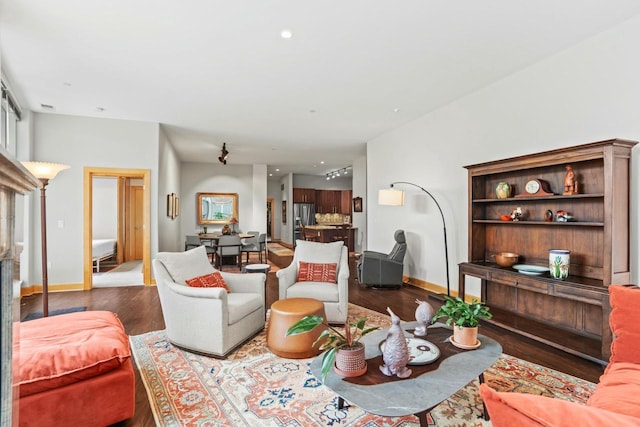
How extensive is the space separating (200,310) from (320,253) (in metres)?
1.68

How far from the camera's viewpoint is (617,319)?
6.27 feet

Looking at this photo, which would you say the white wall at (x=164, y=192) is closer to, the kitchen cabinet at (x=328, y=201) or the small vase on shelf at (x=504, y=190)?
the small vase on shelf at (x=504, y=190)

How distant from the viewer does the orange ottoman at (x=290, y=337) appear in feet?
9.21

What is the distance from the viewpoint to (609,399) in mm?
1465

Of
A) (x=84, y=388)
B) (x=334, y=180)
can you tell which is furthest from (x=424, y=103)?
(x=334, y=180)

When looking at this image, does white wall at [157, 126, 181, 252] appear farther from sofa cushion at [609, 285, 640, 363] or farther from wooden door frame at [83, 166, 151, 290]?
sofa cushion at [609, 285, 640, 363]

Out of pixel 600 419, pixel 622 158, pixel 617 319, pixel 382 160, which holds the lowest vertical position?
pixel 617 319

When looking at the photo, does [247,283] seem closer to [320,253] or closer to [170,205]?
[320,253]

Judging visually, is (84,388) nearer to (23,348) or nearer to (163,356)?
(23,348)

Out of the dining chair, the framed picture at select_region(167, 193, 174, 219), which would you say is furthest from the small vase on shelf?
the framed picture at select_region(167, 193, 174, 219)

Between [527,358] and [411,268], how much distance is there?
121 inches

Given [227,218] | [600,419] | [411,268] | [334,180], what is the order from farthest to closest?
[334,180] < [227,218] < [411,268] < [600,419]

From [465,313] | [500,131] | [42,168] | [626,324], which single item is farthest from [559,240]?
[42,168]

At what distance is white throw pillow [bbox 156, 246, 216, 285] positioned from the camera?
10.5ft
